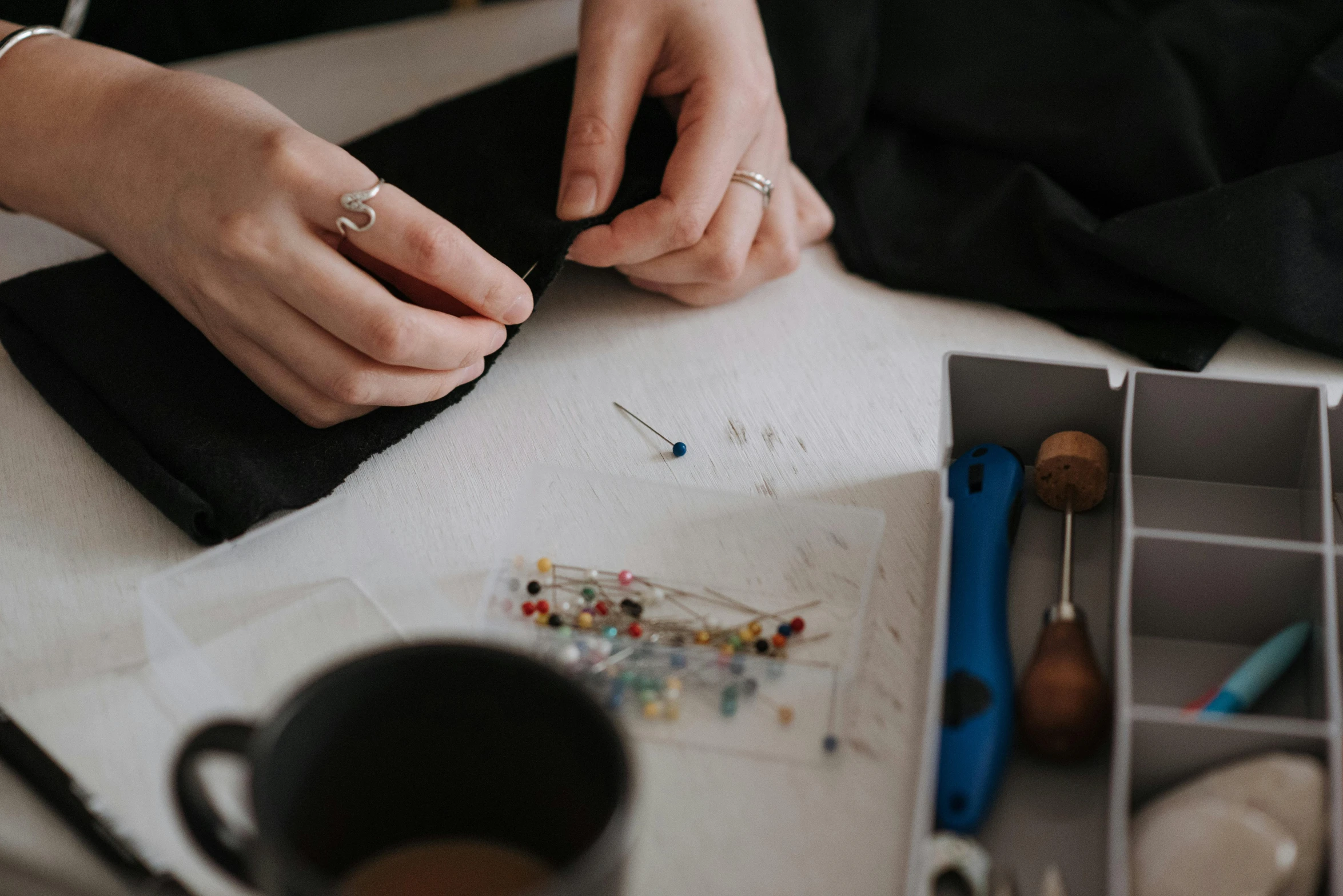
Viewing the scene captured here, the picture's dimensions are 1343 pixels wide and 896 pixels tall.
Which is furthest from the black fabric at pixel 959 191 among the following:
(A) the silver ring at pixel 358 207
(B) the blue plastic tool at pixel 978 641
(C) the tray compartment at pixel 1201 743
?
(C) the tray compartment at pixel 1201 743

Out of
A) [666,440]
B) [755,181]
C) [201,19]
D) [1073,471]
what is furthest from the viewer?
[201,19]

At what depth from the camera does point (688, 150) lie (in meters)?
0.77

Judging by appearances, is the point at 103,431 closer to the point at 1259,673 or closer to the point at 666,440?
the point at 666,440

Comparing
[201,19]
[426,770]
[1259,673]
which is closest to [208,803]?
[426,770]

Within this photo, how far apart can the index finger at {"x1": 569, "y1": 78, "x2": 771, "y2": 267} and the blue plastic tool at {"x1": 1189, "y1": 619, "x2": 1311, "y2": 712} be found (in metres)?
0.46

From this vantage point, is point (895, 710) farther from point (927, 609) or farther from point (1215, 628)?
point (1215, 628)

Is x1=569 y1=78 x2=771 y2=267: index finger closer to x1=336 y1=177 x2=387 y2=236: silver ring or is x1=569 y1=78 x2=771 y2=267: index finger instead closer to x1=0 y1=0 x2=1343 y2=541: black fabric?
x1=0 y1=0 x2=1343 y2=541: black fabric

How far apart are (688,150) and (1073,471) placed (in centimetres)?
36

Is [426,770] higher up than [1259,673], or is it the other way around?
[1259,673]

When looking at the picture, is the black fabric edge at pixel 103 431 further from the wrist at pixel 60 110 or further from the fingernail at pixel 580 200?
the fingernail at pixel 580 200

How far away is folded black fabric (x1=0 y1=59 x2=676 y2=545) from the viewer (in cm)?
62

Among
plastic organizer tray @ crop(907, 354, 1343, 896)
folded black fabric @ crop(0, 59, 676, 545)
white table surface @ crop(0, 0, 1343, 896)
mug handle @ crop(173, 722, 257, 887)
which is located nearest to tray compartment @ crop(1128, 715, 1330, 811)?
plastic organizer tray @ crop(907, 354, 1343, 896)

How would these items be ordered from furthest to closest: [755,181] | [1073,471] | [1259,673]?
[755,181]
[1073,471]
[1259,673]

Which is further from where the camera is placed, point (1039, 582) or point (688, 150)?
point (688, 150)
